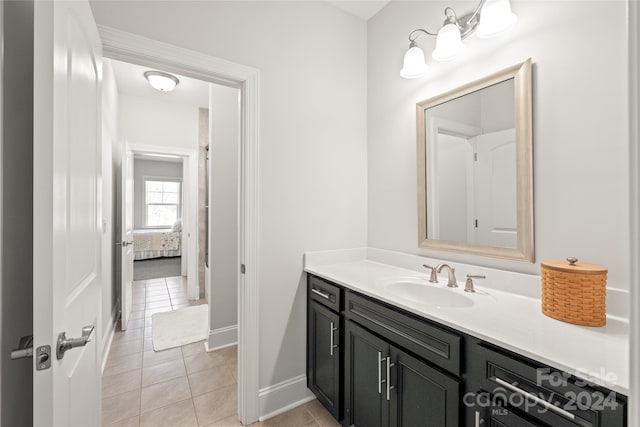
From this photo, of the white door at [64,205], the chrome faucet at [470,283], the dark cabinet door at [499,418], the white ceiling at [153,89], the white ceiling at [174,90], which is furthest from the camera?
the white ceiling at [153,89]

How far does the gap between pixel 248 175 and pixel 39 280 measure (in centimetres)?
114

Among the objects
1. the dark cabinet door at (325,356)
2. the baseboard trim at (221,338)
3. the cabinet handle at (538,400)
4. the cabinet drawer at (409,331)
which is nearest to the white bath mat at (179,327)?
the baseboard trim at (221,338)

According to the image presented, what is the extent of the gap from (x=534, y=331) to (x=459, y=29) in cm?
150

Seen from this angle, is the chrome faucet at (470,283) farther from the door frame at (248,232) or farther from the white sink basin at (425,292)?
the door frame at (248,232)

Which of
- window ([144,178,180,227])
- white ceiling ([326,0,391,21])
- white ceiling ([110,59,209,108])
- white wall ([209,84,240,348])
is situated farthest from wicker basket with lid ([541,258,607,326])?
window ([144,178,180,227])

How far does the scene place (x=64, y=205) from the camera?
0.80 metres

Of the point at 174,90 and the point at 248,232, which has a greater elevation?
the point at 174,90

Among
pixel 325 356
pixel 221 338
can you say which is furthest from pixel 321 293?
pixel 221 338

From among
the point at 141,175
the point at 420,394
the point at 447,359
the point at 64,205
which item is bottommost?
the point at 420,394

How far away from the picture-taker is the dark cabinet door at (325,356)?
1.64m

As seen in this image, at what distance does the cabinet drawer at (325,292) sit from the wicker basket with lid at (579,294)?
0.96 metres

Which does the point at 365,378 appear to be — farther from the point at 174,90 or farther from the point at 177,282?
the point at 177,282

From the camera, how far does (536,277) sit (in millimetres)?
1311

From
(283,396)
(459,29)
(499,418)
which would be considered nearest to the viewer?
(499,418)
